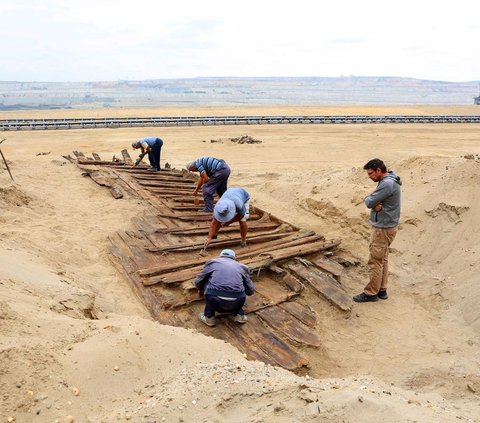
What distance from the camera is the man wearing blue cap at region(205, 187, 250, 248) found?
7.23 metres

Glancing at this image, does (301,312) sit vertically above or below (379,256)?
below

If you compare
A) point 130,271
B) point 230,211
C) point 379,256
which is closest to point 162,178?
point 230,211

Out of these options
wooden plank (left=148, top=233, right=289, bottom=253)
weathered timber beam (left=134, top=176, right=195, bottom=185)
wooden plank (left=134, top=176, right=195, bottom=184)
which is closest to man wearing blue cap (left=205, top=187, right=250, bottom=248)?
wooden plank (left=148, top=233, right=289, bottom=253)

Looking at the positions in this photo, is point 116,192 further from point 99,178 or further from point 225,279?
point 225,279

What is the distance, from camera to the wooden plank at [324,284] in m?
6.62

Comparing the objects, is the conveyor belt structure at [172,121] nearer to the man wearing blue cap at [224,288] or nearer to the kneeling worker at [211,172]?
the kneeling worker at [211,172]

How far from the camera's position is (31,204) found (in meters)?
9.40

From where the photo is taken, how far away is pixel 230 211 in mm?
7266

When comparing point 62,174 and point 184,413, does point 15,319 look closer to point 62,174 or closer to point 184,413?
point 184,413

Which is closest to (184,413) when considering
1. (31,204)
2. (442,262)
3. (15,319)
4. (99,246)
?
(15,319)

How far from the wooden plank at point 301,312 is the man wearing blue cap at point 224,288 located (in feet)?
2.43

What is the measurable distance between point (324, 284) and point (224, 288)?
209cm

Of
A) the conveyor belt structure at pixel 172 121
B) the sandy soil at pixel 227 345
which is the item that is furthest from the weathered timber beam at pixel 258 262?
the conveyor belt structure at pixel 172 121

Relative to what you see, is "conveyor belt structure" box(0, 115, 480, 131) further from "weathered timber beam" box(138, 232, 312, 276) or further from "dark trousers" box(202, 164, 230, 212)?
"weathered timber beam" box(138, 232, 312, 276)
